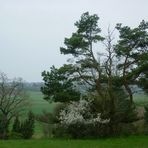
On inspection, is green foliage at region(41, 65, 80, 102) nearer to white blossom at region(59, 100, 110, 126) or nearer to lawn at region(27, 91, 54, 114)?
white blossom at region(59, 100, 110, 126)

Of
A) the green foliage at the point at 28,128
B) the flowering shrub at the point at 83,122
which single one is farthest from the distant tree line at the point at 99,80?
the green foliage at the point at 28,128

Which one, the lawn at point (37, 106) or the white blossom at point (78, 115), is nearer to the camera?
the white blossom at point (78, 115)

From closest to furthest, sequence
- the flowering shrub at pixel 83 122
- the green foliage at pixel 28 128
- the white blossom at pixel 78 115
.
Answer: the white blossom at pixel 78 115, the flowering shrub at pixel 83 122, the green foliage at pixel 28 128

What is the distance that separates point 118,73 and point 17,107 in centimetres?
2329

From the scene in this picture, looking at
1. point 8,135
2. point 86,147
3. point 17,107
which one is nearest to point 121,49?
point 86,147

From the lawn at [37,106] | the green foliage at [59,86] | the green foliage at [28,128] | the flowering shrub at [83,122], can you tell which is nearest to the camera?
the flowering shrub at [83,122]

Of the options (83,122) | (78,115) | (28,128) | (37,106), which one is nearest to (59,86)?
(78,115)

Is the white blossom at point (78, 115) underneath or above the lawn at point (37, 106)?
underneath

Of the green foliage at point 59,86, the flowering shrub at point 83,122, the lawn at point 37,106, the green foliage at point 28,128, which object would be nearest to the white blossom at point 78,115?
the flowering shrub at point 83,122

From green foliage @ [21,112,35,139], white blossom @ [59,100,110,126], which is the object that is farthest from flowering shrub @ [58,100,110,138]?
green foliage @ [21,112,35,139]

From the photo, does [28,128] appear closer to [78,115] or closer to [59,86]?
[59,86]

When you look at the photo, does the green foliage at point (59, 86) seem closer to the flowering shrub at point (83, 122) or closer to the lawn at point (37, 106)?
the flowering shrub at point (83, 122)

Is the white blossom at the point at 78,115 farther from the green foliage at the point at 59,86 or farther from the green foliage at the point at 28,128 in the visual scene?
the green foliage at the point at 28,128

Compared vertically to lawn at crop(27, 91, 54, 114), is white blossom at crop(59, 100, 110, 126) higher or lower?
lower
